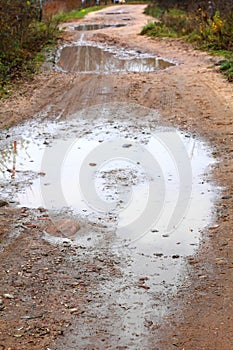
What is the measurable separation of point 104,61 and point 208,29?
3.46 meters

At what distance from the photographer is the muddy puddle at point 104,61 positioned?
512 inches

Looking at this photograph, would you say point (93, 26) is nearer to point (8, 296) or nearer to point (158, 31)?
point (158, 31)

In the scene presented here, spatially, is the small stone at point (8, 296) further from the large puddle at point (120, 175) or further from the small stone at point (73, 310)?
the large puddle at point (120, 175)

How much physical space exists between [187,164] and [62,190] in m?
1.65

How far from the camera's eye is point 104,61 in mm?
13961

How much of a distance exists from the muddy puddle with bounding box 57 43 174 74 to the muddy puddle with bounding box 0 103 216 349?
Result: 12.1 feet

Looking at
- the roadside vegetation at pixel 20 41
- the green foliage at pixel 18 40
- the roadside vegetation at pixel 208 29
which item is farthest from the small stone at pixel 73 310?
the roadside vegetation at pixel 208 29

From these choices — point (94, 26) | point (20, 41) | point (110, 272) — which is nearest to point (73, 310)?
point (110, 272)

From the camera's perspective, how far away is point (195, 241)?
5332 mm

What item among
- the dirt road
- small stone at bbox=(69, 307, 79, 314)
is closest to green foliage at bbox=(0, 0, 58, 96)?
the dirt road

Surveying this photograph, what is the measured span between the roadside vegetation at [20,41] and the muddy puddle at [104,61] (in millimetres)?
593

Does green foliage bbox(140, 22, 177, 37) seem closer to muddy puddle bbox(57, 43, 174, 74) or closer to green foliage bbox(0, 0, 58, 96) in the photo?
muddy puddle bbox(57, 43, 174, 74)

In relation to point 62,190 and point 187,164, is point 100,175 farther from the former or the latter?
point 187,164

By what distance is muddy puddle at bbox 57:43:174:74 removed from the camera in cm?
Result: 1302
